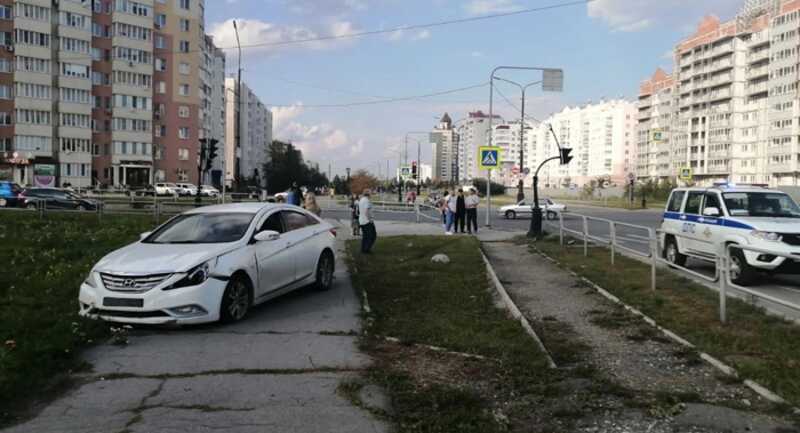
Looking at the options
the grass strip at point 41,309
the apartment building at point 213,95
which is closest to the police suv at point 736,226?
the grass strip at point 41,309

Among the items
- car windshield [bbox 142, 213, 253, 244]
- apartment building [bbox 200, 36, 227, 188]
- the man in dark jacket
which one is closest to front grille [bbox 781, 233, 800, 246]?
car windshield [bbox 142, 213, 253, 244]

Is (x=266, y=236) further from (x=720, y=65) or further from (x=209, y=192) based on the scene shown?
(x=720, y=65)

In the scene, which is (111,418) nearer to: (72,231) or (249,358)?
(249,358)

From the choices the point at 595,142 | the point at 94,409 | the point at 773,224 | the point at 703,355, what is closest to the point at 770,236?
the point at 773,224

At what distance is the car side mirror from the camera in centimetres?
927

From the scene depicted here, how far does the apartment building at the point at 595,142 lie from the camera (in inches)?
6152

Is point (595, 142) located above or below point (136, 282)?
above

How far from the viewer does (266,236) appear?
932cm

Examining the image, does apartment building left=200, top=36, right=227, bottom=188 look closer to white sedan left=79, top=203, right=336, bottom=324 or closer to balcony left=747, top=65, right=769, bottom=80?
balcony left=747, top=65, right=769, bottom=80

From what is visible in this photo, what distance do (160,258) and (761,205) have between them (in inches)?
418

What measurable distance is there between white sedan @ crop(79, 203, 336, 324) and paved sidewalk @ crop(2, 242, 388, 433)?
291mm

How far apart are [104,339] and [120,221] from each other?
19073 millimetres

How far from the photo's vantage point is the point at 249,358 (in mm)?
6844

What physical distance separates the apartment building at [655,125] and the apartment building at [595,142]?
517 centimetres
